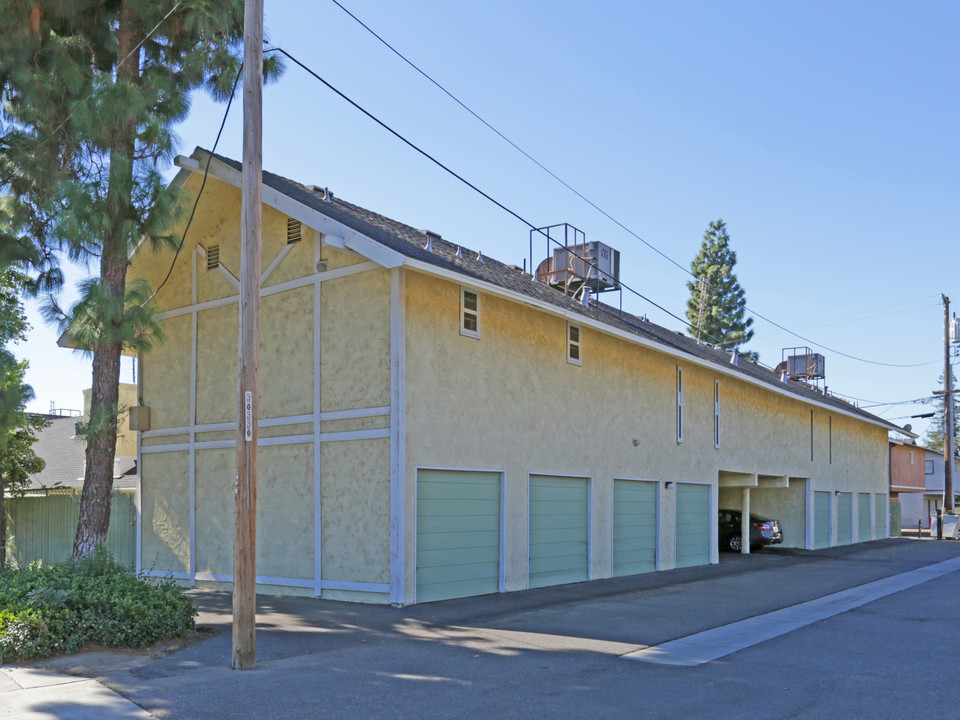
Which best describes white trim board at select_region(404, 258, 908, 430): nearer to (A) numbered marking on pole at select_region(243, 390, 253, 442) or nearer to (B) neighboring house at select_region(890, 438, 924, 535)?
(A) numbered marking on pole at select_region(243, 390, 253, 442)

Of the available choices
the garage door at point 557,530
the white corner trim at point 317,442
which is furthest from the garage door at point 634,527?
the white corner trim at point 317,442

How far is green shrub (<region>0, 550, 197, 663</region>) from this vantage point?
9508 mm

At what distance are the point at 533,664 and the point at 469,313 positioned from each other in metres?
7.26

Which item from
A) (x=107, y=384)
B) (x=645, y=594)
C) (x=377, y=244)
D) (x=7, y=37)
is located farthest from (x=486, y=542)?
(x=7, y=37)

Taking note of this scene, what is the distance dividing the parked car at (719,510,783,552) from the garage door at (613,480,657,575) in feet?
27.5

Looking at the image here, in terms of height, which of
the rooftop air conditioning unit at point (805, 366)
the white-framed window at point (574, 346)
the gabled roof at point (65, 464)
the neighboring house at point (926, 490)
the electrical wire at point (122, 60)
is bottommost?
the neighboring house at point (926, 490)

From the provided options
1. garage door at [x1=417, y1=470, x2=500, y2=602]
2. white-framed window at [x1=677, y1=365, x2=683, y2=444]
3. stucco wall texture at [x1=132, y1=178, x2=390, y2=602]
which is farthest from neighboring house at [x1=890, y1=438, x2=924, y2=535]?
stucco wall texture at [x1=132, y1=178, x2=390, y2=602]

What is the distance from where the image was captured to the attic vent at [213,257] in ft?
57.7

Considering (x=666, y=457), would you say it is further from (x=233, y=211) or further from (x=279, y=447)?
(x=233, y=211)

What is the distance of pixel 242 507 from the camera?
920 cm

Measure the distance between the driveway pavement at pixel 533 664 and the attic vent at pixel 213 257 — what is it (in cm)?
645

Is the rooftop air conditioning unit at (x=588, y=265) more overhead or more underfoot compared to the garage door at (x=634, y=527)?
more overhead

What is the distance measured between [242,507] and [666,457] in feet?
46.9

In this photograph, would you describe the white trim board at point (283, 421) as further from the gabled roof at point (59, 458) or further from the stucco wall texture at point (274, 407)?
the gabled roof at point (59, 458)
